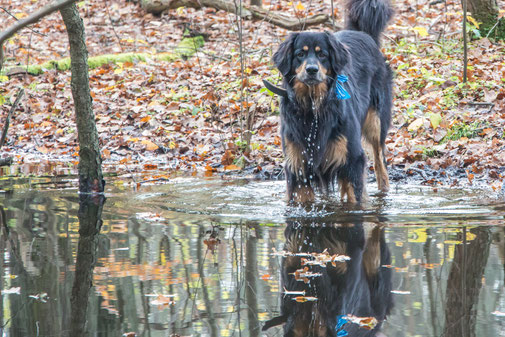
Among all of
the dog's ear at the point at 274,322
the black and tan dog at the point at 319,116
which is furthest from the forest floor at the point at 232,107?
the dog's ear at the point at 274,322

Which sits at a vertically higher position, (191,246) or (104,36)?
(104,36)

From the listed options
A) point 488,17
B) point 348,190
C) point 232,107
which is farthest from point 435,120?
point 488,17

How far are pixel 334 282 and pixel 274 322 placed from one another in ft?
2.25

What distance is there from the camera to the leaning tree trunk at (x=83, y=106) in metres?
5.75

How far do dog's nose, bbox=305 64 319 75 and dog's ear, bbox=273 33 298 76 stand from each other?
12.0 inches

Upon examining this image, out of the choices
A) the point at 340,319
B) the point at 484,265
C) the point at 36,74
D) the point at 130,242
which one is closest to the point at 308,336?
the point at 340,319

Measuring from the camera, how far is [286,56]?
→ 5.75 meters

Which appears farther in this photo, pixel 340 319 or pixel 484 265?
pixel 484 265

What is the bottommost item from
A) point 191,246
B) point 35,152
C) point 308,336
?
point 308,336

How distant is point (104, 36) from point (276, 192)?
1129 centimetres

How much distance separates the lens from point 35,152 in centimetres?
1012

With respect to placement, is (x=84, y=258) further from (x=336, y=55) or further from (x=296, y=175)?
(x=336, y=55)

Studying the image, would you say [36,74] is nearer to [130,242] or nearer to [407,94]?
[407,94]

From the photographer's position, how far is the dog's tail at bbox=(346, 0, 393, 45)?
7.51m
